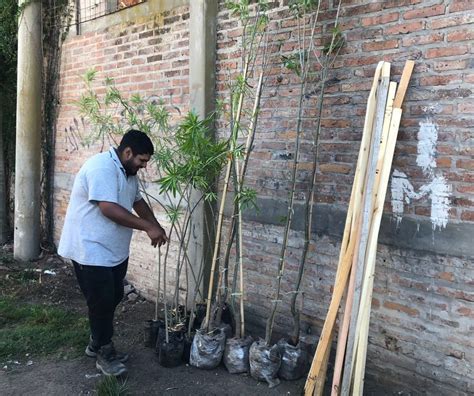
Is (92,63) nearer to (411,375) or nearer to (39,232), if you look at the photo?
(39,232)

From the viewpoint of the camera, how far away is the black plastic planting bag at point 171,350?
13.5 ft

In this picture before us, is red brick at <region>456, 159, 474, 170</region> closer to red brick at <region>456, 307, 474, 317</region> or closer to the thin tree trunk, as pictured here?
red brick at <region>456, 307, 474, 317</region>

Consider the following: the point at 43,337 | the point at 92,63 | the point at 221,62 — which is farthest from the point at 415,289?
the point at 92,63

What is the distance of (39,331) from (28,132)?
3.31 m

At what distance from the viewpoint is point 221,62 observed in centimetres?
481

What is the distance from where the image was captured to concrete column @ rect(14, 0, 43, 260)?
279 inches

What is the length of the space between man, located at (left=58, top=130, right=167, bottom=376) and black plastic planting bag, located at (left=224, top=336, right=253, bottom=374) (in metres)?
0.84

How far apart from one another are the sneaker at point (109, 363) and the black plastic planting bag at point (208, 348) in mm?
574

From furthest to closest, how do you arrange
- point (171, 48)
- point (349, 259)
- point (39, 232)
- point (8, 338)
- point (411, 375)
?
point (39, 232), point (171, 48), point (8, 338), point (411, 375), point (349, 259)

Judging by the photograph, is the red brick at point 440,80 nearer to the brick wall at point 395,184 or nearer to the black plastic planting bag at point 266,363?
the brick wall at point 395,184

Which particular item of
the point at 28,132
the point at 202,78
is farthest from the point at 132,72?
the point at 28,132

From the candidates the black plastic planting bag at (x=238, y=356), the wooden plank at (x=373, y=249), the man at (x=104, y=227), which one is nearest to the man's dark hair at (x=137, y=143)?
the man at (x=104, y=227)

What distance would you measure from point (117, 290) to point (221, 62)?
88.4 inches

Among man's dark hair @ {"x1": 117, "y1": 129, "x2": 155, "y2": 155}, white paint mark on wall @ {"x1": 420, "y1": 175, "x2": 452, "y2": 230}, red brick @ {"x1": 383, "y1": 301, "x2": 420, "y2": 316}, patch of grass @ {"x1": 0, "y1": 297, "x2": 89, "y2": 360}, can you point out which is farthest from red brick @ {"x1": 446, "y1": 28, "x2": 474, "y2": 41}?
patch of grass @ {"x1": 0, "y1": 297, "x2": 89, "y2": 360}
